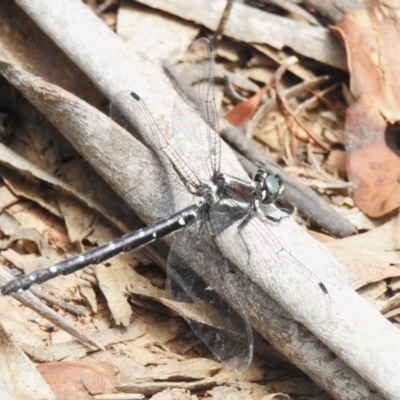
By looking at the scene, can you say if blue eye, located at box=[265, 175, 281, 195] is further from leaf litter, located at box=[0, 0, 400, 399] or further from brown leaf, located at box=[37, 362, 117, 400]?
brown leaf, located at box=[37, 362, 117, 400]

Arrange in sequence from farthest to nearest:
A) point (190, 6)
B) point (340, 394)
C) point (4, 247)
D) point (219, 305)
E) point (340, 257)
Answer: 1. point (190, 6)
2. point (4, 247)
3. point (340, 257)
4. point (219, 305)
5. point (340, 394)

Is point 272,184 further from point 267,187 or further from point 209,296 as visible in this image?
point 209,296

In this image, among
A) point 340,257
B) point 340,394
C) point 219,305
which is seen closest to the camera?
point 340,394

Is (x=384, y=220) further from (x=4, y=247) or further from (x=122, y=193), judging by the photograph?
(x=4, y=247)

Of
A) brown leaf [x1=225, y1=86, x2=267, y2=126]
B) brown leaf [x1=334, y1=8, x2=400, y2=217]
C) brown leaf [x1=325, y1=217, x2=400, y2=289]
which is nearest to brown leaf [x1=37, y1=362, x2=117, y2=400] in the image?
brown leaf [x1=325, y1=217, x2=400, y2=289]

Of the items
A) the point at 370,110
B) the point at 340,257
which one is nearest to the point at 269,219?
the point at 340,257

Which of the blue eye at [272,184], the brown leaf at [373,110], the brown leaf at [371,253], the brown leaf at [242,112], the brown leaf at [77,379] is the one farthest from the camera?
the brown leaf at [242,112]

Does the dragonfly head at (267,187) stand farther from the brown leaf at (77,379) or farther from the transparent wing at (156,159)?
the brown leaf at (77,379)

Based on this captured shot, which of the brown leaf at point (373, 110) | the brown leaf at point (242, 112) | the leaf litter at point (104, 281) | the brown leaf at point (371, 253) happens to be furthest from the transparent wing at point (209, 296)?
the brown leaf at point (242, 112)
